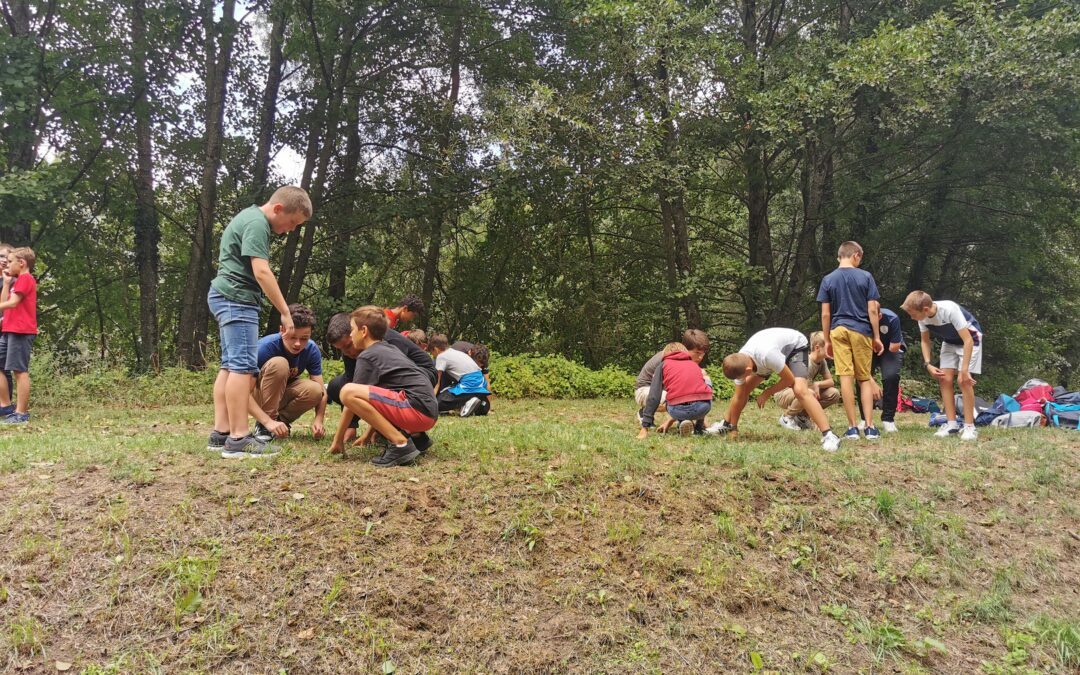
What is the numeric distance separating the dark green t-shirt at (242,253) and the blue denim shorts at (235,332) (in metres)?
0.07

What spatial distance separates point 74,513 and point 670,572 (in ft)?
12.0

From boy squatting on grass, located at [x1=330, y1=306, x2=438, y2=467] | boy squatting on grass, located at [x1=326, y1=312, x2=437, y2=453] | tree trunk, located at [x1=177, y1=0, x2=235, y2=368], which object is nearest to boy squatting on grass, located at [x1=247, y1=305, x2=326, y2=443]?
boy squatting on grass, located at [x1=326, y1=312, x2=437, y2=453]

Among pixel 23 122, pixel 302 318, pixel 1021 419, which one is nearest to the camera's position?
pixel 302 318

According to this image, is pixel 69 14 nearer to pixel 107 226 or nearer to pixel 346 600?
pixel 107 226

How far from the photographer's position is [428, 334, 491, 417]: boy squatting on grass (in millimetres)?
8719

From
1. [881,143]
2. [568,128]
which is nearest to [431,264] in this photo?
[568,128]

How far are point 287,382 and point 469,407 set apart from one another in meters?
3.39

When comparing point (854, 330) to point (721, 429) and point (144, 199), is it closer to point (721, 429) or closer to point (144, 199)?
point (721, 429)

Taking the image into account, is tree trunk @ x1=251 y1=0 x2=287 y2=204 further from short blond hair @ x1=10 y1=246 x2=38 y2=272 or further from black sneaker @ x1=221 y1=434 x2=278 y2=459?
black sneaker @ x1=221 y1=434 x2=278 y2=459

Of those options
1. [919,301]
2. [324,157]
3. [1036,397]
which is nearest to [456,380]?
[919,301]

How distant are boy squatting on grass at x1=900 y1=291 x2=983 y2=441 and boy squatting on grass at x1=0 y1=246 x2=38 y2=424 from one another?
32.9ft

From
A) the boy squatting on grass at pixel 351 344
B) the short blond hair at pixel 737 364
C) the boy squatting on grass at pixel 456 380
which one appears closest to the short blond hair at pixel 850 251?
the short blond hair at pixel 737 364

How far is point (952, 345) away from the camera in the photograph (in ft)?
22.8

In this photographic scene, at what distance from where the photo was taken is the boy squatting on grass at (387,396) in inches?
172
